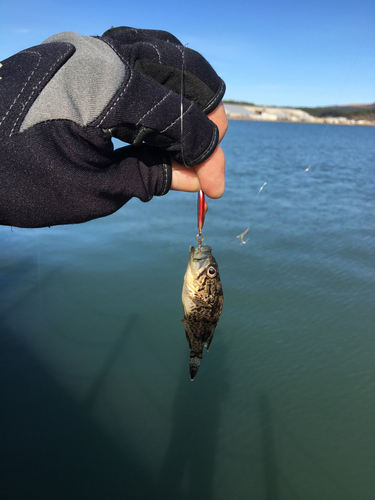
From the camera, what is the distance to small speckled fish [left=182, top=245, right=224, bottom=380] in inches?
116

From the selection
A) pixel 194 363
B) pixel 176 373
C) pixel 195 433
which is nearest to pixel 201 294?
pixel 194 363

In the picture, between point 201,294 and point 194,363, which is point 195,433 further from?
point 201,294

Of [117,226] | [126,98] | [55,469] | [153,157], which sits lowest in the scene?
[55,469]

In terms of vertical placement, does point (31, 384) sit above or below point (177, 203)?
below

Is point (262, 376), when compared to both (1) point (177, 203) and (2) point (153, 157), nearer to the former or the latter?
(2) point (153, 157)

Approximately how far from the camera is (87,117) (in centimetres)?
191

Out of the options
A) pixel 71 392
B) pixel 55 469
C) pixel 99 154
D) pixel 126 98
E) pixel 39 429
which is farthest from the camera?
pixel 71 392

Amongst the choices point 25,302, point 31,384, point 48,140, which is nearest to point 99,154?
point 48,140

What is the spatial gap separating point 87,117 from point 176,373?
466 centimetres

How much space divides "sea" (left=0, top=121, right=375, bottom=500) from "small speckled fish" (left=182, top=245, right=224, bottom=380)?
233cm

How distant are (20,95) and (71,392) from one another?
4.63 m

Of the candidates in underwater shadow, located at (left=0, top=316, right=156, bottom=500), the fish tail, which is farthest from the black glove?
underwater shadow, located at (left=0, top=316, right=156, bottom=500)

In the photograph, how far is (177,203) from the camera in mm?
13664

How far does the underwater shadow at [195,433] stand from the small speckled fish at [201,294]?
2.18 metres
